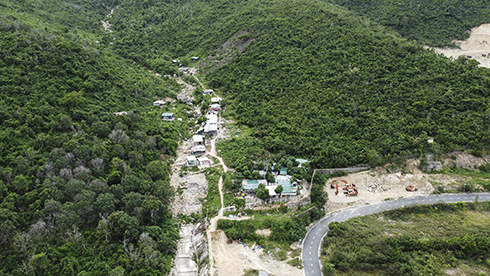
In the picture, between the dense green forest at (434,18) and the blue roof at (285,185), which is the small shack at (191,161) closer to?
the blue roof at (285,185)

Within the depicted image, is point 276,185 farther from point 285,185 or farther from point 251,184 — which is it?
point 251,184

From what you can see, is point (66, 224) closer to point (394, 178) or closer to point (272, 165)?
point (272, 165)

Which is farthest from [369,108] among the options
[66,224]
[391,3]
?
[391,3]

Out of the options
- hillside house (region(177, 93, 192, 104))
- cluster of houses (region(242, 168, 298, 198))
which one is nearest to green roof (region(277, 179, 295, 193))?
cluster of houses (region(242, 168, 298, 198))

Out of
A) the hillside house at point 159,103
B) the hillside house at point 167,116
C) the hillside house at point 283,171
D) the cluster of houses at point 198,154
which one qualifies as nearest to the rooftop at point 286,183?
the hillside house at point 283,171

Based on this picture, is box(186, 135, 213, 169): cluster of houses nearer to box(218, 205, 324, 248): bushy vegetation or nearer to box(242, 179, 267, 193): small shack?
box(242, 179, 267, 193): small shack

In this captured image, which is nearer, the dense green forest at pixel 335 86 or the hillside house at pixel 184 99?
the dense green forest at pixel 335 86

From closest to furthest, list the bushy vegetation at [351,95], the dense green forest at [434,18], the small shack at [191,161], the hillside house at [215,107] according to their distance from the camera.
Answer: the bushy vegetation at [351,95] < the small shack at [191,161] < the hillside house at [215,107] < the dense green forest at [434,18]
